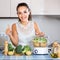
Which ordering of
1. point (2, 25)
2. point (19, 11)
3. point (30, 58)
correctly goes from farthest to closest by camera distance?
point (2, 25) < point (19, 11) < point (30, 58)

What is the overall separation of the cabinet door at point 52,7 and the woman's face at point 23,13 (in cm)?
20

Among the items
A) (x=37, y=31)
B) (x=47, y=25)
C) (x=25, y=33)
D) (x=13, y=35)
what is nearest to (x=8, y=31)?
(x=13, y=35)

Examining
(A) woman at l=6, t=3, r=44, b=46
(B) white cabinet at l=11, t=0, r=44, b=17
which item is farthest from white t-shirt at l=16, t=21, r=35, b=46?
(B) white cabinet at l=11, t=0, r=44, b=17

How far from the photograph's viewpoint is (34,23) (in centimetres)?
227

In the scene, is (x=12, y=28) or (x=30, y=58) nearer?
(x=30, y=58)

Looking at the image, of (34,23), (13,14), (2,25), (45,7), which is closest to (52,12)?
(45,7)

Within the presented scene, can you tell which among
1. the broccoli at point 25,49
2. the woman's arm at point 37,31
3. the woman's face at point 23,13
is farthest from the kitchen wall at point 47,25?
the broccoli at point 25,49

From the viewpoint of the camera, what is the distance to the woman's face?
7.08 feet

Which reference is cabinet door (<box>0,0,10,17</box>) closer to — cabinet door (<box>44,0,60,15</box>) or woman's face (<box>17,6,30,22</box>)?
woman's face (<box>17,6,30,22</box>)

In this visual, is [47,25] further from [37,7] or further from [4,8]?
[4,8]

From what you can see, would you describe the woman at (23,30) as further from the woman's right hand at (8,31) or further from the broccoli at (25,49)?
the broccoli at (25,49)

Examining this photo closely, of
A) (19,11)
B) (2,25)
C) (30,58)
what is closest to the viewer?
(30,58)

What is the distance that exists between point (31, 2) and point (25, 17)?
174 mm

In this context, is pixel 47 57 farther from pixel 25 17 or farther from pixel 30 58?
pixel 25 17
